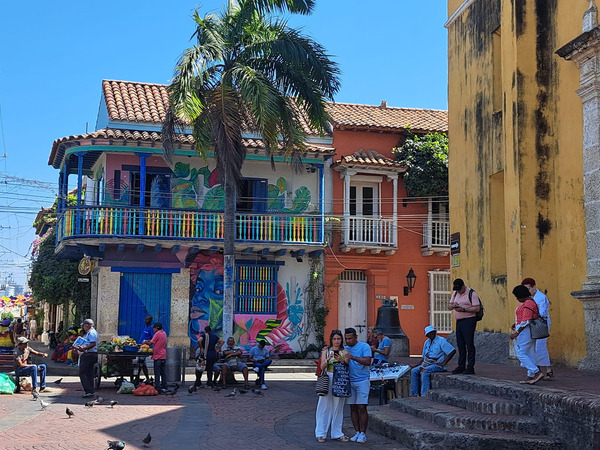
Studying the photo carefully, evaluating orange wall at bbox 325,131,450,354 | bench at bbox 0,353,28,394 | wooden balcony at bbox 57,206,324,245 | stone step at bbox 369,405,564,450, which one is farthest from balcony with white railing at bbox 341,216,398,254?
stone step at bbox 369,405,564,450

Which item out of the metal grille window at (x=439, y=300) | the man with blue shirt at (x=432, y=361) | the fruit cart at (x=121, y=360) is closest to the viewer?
the man with blue shirt at (x=432, y=361)

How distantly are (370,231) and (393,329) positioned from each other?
9183 mm

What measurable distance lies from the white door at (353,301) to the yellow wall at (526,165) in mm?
10595

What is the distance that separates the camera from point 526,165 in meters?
13.9

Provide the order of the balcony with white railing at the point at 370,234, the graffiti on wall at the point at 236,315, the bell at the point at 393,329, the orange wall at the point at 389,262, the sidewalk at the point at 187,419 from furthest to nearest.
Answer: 1. the orange wall at the point at 389,262
2. the balcony with white railing at the point at 370,234
3. the graffiti on wall at the point at 236,315
4. the bell at the point at 393,329
5. the sidewalk at the point at 187,419

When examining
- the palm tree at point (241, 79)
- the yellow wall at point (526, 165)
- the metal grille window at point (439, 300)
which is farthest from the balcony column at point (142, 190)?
the yellow wall at point (526, 165)

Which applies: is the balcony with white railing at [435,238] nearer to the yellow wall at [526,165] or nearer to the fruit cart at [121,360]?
the yellow wall at [526,165]

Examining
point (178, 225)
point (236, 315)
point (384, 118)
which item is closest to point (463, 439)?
point (178, 225)

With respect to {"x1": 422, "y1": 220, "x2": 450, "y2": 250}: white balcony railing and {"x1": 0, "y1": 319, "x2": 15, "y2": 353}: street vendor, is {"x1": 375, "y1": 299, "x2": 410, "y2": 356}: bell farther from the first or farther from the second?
{"x1": 422, "y1": 220, "x2": 450, "y2": 250}: white balcony railing

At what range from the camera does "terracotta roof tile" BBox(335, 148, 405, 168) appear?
2592 cm

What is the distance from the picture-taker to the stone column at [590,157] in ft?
39.2

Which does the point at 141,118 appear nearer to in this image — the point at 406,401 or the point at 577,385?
the point at 406,401

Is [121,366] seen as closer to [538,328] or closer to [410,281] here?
[538,328]

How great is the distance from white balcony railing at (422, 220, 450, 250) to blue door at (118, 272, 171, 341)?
9078 millimetres
